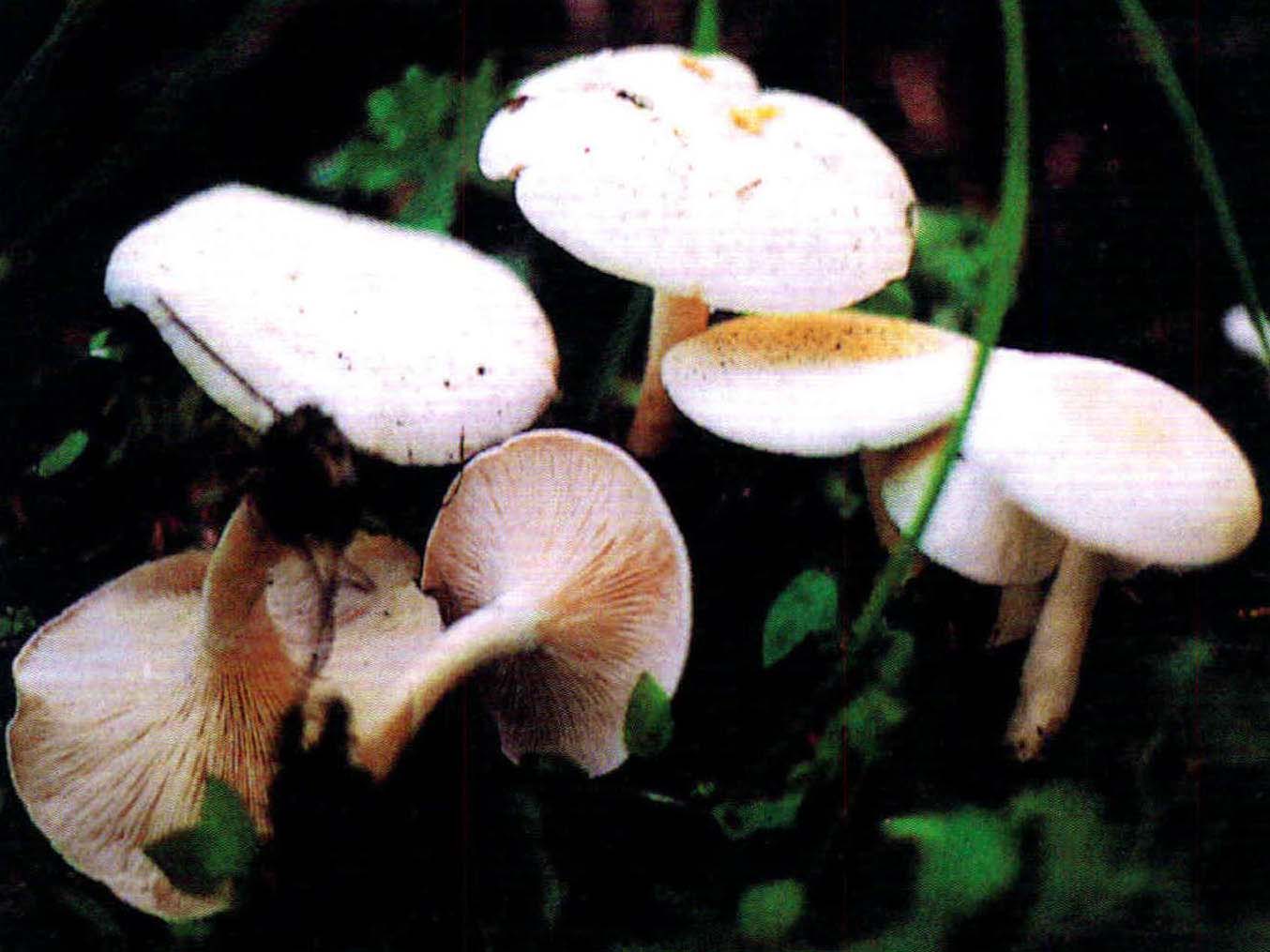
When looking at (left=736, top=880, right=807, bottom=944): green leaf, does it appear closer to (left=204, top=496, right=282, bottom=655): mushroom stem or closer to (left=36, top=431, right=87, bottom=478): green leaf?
(left=204, top=496, right=282, bottom=655): mushroom stem

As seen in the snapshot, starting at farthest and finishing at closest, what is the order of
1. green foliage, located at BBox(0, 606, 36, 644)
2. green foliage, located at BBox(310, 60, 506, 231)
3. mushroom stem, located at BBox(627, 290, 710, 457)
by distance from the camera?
green foliage, located at BBox(310, 60, 506, 231) → mushroom stem, located at BBox(627, 290, 710, 457) → green foliage, located at BBox(0, 606, 36, 644)

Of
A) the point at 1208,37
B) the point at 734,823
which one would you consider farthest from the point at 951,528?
the point at 1208,37

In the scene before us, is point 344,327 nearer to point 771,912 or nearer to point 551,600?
point 551,600

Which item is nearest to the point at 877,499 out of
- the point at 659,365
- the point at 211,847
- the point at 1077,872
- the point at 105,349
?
the point at 659,365

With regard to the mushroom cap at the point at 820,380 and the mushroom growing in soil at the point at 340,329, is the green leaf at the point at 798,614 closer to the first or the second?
the mushroom cap at the point at 820,380

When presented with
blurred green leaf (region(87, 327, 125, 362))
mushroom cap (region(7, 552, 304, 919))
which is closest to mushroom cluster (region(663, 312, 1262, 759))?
mushroom cap (region(7, 552, 304, 919))

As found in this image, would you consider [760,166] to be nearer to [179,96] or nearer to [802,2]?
[802,2]
